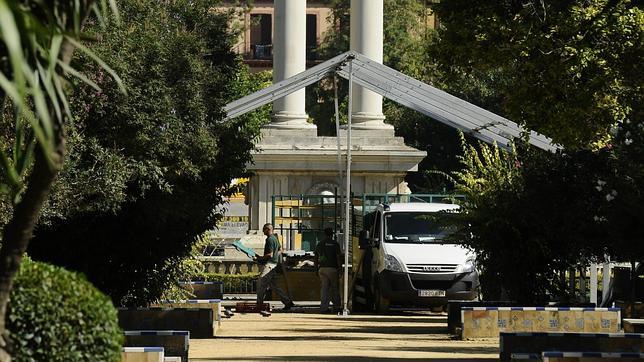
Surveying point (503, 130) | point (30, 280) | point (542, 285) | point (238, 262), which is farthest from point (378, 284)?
point (30, 280)

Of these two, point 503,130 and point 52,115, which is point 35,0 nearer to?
point 52,115

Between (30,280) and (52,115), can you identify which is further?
(30,280)

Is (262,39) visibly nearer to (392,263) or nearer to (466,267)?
(466,267)

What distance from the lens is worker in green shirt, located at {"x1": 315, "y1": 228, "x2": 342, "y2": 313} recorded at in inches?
1300

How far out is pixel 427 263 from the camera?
31234 mm

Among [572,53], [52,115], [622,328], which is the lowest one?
[622,328]

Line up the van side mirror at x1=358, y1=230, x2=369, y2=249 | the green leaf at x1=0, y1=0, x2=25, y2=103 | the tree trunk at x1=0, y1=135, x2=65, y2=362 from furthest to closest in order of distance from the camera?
the van side mirror at x1=358, y1=230, x2=369, y2=249 → the tree trunk at x1=0, y1=135, x2=65, y2=362 → the green leaf at x1=0, y1=0, x2=25, y2=103

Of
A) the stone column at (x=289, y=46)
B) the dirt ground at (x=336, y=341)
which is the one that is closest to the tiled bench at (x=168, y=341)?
the dirt ground at (x=336, y=341)

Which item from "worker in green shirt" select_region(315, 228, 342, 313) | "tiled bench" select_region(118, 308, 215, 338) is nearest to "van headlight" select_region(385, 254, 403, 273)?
"worker in green shirt" select_region(315, 228, 342, 313)

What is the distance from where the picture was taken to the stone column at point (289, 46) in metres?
52.3

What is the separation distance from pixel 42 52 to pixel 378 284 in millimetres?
24840

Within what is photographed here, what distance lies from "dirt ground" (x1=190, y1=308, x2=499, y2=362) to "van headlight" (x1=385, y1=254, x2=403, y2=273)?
89cm

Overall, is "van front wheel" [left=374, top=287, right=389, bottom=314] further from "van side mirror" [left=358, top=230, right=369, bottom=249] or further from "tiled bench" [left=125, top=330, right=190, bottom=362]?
"tiled bench" [left=125, top=330, right=190, bottom=362]

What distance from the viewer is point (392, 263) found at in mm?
31266
